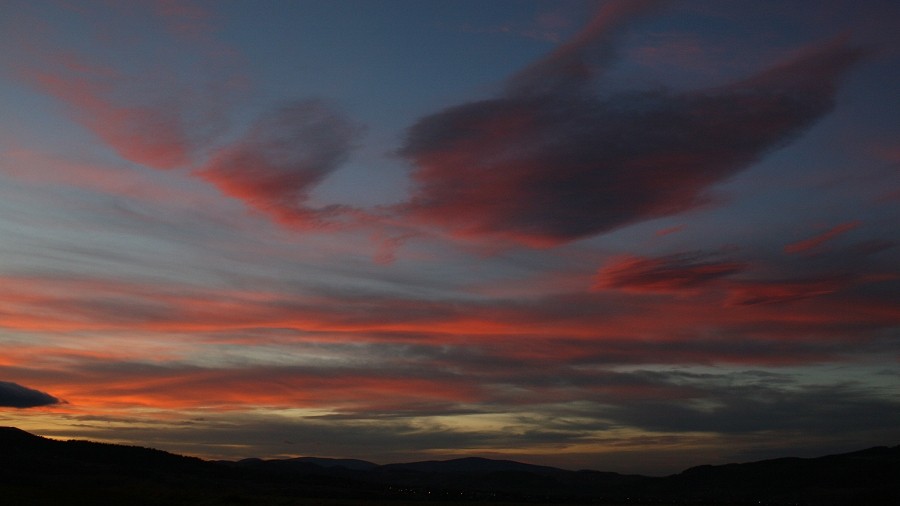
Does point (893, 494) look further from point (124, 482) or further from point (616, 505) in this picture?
point (124, 482)

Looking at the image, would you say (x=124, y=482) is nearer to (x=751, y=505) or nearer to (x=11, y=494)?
(x=11, y=494)

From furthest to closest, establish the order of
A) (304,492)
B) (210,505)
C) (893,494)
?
1. (893,494)
2. (304,492)
3. (210,505)

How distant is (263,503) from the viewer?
121 m

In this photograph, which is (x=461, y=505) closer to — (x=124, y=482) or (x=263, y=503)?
(x=263, y=503)

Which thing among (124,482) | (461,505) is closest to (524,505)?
(461,505)

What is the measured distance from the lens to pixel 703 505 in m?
166

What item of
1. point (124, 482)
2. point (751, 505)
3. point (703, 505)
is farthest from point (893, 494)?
point (124, 482)

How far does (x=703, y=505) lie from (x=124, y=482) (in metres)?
137

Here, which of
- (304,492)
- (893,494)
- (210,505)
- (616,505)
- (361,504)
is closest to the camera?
(210,505)

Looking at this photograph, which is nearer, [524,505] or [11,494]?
[11,494]

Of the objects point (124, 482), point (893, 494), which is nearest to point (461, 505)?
point (124, 482)

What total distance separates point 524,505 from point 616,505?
88.4 ft

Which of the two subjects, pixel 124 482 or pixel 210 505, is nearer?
pixel 210 505

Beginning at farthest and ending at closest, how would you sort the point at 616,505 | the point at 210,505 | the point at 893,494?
the point at 893,494 → the point at 616,505 → the point at 210,505
